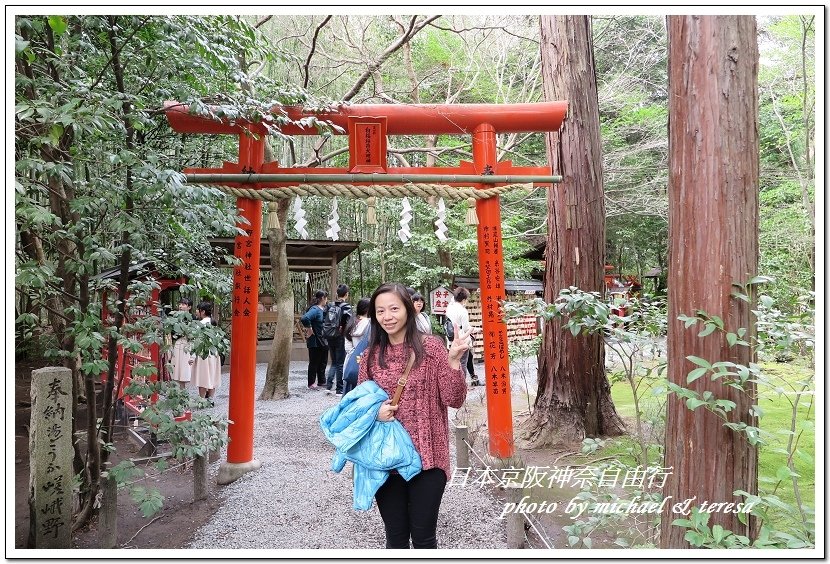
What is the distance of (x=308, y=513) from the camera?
11.6 ft

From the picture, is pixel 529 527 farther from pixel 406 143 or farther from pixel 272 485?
pixel 406 143

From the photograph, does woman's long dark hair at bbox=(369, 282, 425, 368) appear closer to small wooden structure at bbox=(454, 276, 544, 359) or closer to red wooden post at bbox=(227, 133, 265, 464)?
red wooden post at bbox=(227, 133, 265, 464)

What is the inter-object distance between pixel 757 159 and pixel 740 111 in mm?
205

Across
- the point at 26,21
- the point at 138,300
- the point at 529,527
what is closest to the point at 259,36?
the point at 26,21

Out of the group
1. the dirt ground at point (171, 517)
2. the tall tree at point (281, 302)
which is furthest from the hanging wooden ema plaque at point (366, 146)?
the dirt ground at point (171, 517)

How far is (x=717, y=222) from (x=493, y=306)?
2387 mm

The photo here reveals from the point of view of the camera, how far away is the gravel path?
3164 mm

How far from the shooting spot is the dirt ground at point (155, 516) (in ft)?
9.98

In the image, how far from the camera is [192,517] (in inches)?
138

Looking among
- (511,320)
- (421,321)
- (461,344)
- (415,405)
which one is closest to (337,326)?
(511,320)

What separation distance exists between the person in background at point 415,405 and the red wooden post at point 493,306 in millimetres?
2186

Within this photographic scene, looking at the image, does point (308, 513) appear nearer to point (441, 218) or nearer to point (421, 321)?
point (421, 321)

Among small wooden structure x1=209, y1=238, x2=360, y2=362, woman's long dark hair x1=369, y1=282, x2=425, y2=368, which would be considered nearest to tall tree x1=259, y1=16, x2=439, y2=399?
small wooden structure x1=209, y1=238, x2=360, y2=362

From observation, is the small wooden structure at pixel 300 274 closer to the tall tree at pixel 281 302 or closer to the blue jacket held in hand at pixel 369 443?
the tall tree at pixel 281 302
